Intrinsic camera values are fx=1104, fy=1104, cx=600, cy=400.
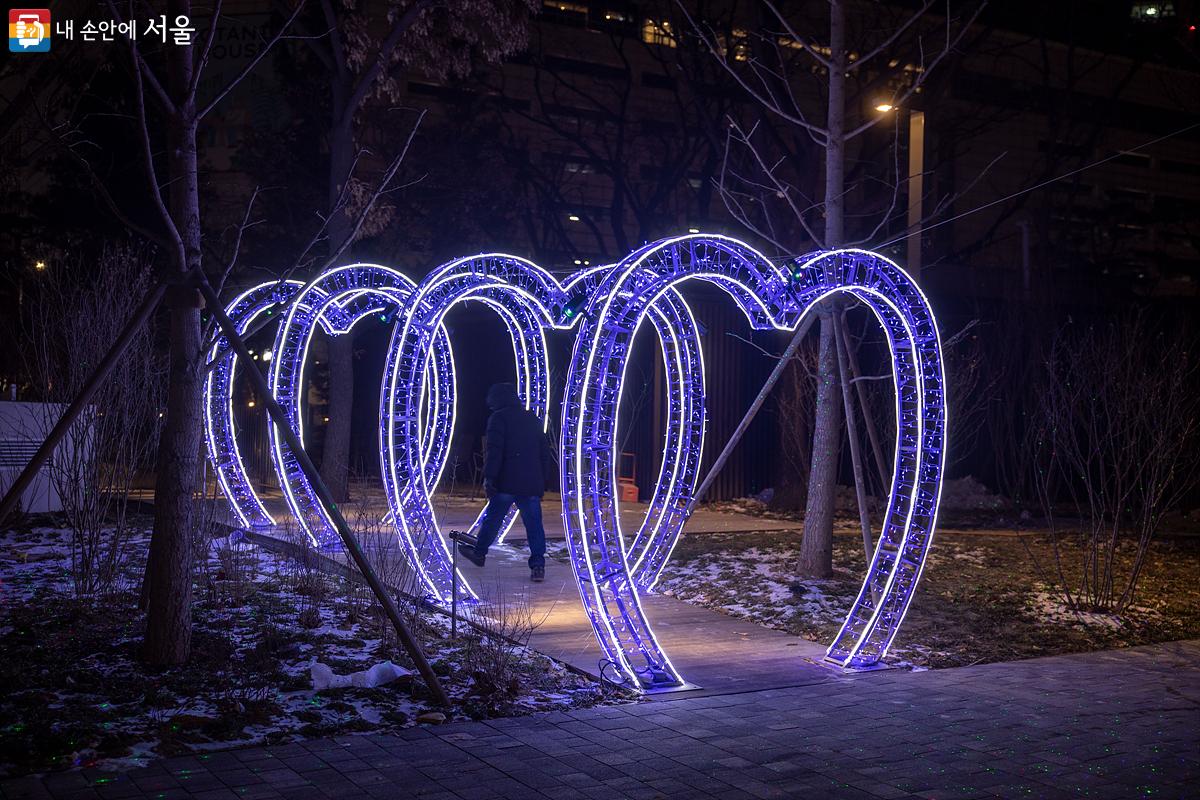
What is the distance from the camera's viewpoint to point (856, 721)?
6.53m

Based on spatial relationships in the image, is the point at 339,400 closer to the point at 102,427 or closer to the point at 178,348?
the point at 102,427

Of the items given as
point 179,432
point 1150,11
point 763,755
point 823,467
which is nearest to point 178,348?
point 179,432

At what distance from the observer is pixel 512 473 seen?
36.5 ft

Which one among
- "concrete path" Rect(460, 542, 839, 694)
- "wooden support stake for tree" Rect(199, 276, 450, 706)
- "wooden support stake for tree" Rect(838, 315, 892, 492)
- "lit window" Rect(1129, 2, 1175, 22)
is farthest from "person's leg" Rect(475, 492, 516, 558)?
"lit window" Rect(1129, 2, 1175, 22)

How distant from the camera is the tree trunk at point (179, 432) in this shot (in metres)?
7.12

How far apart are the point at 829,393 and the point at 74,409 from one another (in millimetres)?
7122

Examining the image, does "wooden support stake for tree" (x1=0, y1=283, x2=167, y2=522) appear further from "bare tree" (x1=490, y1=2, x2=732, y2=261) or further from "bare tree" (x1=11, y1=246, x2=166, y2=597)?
"bare tree" (x1=490, y1=2, x2=732, y2=261)

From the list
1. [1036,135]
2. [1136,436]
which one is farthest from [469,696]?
[1036,135]

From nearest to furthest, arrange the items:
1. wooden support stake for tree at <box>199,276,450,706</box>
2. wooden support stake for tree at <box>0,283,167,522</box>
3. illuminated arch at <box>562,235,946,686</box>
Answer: wooden support stake for tree at <box>0,283,167,522</box> < wooden support stake for tree at <box>199,276,450,706</box> < illuminated arch at <box>562,235,946,686</box>

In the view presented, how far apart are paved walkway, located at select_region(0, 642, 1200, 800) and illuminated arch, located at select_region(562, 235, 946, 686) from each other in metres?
0.87

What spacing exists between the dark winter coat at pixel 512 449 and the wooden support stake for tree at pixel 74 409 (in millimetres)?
4608

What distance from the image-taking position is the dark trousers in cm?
1104

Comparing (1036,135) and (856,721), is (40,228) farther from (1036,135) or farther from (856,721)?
(1036,135)

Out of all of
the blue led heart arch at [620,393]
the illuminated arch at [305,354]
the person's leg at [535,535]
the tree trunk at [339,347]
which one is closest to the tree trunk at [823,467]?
the blue led heart arch at [620,393]
